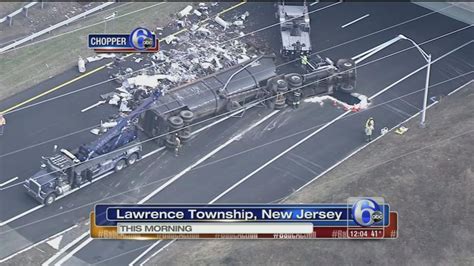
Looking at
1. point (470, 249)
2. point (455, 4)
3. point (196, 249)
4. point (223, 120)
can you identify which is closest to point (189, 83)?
point (223, 120)

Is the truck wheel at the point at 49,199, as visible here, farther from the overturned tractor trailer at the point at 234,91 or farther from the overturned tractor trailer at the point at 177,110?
the overturned tractor trailer at the point at 234,91

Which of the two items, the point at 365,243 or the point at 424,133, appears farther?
the point at 424,133

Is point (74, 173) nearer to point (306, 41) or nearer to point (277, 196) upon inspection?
point (277, 196)

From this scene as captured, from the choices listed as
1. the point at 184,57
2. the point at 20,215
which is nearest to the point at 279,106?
the point at 184,57

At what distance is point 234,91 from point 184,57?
6.35 meters

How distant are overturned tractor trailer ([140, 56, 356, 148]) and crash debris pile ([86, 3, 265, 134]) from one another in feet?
6.65

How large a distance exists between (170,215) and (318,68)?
20258mm

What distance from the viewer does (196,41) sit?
56.9 metres

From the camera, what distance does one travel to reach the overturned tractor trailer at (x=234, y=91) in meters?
47.6

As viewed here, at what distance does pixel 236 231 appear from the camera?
36.4 m

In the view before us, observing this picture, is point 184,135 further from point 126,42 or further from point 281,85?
point 126,42

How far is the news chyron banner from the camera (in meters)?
35.8

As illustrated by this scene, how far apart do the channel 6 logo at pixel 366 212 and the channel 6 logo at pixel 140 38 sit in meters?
24.9

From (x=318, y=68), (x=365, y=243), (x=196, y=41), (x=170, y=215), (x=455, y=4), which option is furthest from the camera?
(x=455, y=4)
